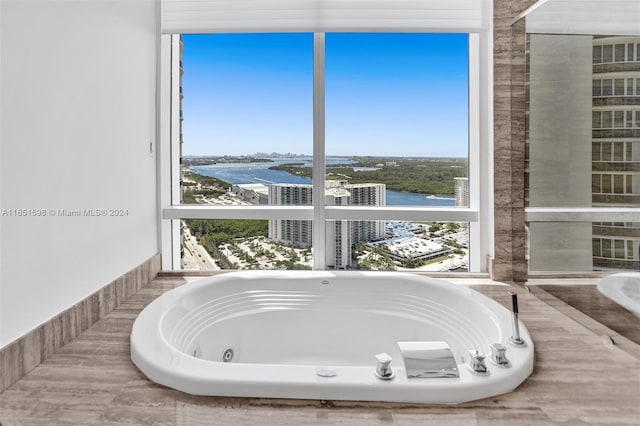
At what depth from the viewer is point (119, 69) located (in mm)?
1864

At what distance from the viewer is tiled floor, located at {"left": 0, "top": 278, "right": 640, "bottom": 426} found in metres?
0.97

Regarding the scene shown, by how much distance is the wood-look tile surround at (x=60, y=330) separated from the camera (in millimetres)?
1169

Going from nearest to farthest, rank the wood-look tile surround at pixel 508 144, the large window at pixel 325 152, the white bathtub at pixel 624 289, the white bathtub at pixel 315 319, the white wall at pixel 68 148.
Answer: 1. the white wall at pixel 68 148
2. the white bathtub at pixel 624 289
3. the white bathtub at pixel 315 319
4. the wood-look tile surround at pixel 508 144
5. the large window at pixel 325 152

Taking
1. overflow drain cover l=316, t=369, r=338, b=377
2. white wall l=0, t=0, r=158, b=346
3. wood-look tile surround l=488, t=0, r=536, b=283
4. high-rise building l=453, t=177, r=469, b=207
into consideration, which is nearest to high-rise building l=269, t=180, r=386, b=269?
high-rise building l=453, t=177, r=469, b=207

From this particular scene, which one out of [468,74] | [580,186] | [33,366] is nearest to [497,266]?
[580,186]

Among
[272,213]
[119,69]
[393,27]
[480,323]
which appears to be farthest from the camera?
[272,213]

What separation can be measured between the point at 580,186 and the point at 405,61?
4.02ft

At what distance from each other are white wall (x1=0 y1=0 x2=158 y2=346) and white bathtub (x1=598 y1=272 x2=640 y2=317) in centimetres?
215

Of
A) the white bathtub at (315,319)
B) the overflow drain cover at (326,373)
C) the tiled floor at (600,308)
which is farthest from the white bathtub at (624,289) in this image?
the overflow drain cover at (326,373)

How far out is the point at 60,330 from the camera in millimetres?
1403

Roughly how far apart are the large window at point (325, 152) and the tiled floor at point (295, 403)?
119cm

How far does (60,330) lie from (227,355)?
743mm

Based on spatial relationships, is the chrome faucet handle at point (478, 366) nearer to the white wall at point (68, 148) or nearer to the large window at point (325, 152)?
the large window at point (325, 152)

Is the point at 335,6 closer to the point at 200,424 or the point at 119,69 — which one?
the point at 119,69
